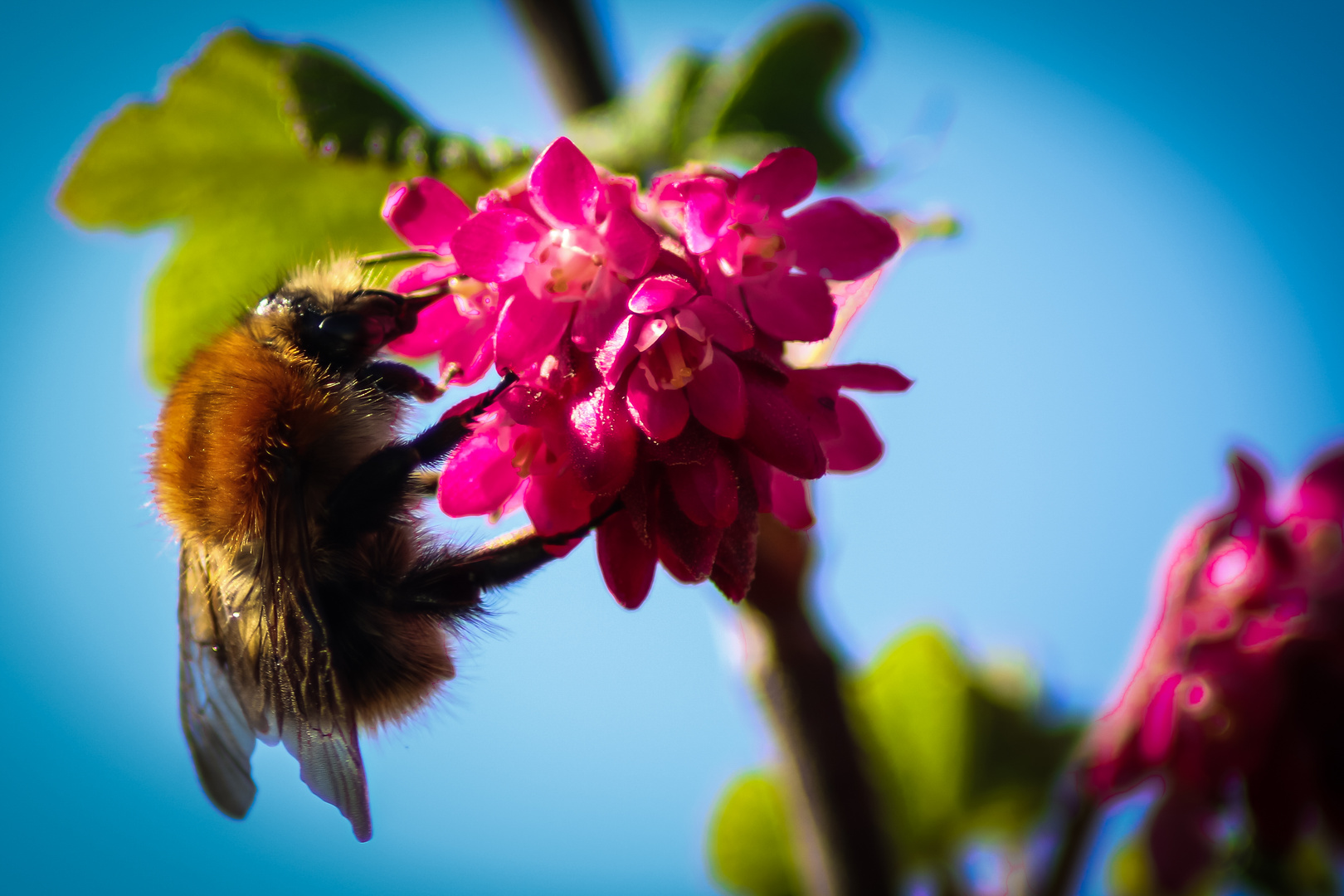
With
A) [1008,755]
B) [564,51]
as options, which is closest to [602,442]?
[564,51]

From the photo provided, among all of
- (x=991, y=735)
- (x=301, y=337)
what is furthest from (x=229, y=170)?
(x=991, y=735)

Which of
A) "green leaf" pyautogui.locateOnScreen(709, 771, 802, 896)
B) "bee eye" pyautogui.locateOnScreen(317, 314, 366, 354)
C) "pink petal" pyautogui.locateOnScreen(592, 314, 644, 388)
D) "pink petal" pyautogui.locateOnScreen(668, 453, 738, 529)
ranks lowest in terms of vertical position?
"green leaf" pyautogui.locateOnScreen(709, 771, 802, 896)

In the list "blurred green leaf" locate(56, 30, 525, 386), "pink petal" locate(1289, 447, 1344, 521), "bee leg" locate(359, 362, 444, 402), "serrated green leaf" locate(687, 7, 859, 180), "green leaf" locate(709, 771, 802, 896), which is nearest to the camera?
"bee leg" locate(359, 362, 444, 402)

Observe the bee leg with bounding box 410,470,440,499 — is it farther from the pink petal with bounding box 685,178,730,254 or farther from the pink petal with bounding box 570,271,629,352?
the pink petal with bounding box 685,178,730,254

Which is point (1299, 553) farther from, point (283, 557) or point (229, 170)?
point (229, 170)

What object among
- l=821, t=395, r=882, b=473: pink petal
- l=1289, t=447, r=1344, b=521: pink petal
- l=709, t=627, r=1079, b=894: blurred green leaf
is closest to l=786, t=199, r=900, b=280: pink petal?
l=821, t=395, r=882, b=473: pink petal

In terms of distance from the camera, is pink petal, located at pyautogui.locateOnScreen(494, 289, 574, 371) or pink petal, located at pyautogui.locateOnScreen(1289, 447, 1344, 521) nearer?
pink petal, located at pyautogui.locateOnScreen(494, 289, 574, 371)

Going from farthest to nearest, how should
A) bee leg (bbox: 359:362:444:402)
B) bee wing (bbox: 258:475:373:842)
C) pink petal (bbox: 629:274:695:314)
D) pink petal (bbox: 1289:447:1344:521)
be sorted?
pink petal (bbox: 1289:447:1344:521) < bee leg (bbox: 359:362:444:402) < bee wing (bbox: 258:475:373:842) < pink petal (bbox: 629:274:695:314)
